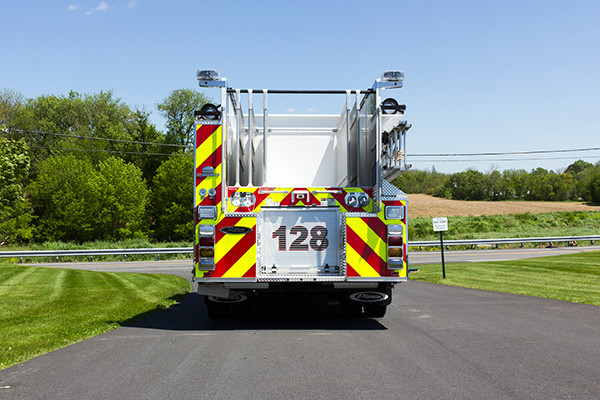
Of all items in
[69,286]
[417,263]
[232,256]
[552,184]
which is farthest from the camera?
[552,184]

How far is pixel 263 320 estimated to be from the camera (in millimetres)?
9000

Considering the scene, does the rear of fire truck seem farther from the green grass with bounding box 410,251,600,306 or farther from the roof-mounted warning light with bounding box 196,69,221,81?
the green grass with bounding box 410,251,600,306

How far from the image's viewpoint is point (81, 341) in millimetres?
7117

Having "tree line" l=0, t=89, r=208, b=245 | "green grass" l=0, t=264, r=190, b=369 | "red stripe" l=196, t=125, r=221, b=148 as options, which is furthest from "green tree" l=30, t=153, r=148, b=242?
"red stripe" l=196, t=125, r=221, b=148

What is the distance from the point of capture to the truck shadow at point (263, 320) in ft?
27.3

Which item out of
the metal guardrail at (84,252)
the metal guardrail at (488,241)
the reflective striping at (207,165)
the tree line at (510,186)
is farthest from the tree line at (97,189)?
the tree line at (510,186)

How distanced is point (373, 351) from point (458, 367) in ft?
3.71

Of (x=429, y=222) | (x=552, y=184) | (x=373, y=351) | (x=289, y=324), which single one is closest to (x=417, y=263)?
(x=289, y=324)

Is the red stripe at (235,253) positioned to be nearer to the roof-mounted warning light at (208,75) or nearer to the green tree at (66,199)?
the roof-mounted warning light at (208,75)

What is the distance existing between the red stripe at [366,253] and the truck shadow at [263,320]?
995mm

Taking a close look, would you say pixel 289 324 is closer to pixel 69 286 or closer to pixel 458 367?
pixel 458 367

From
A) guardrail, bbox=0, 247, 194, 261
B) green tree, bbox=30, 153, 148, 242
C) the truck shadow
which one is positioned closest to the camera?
the truck shadow

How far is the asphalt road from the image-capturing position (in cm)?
472

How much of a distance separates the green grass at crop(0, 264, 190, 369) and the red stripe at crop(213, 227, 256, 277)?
2002mm
